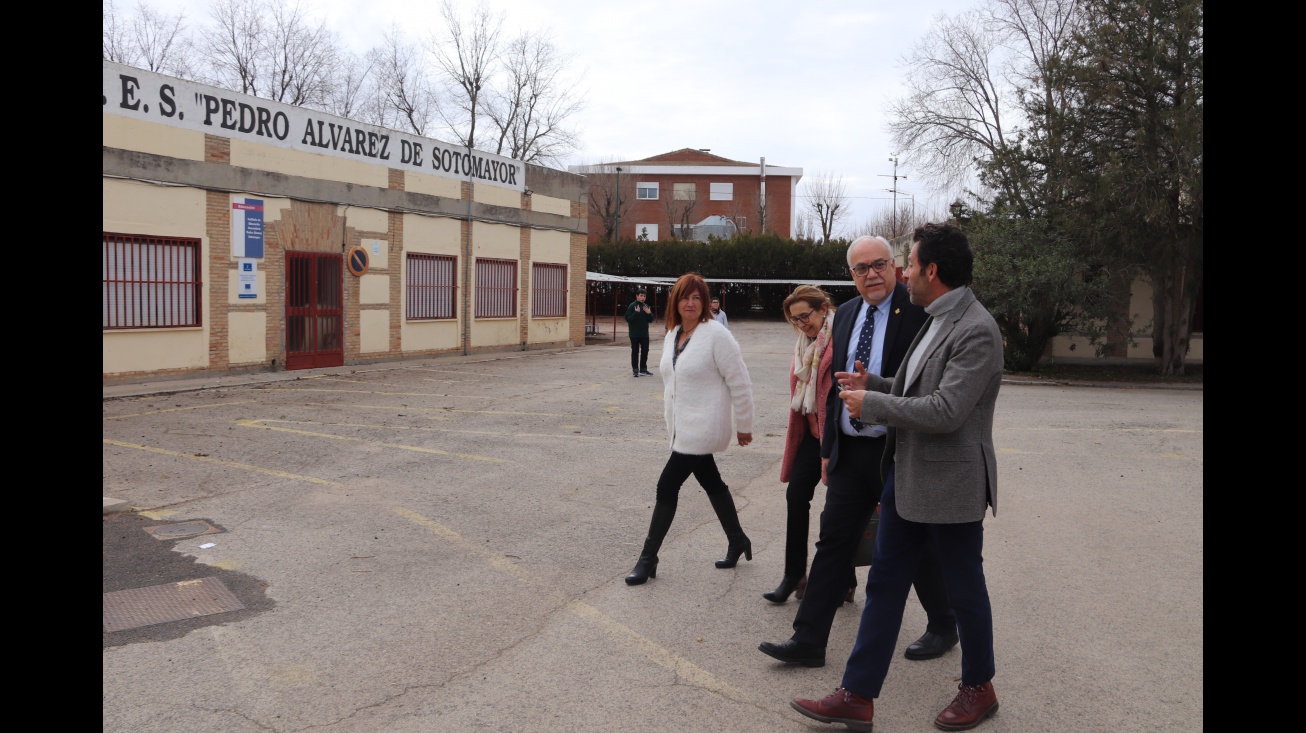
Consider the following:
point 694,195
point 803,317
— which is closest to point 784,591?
point 803,317

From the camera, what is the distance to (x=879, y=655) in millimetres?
3678

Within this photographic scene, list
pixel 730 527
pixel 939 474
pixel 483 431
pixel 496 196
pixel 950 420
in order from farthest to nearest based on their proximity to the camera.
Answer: pixel 496 196
pixel 483 431
pixel 730 527
pixel 939 474
pixel 950 420

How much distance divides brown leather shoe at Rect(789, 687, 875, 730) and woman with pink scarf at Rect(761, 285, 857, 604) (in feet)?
4.40

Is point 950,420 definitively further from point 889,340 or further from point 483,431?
point 483,431

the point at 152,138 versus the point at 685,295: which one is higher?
the point at 152,138

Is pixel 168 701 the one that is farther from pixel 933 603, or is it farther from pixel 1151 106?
pixel 1151 106

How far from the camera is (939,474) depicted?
3572 millimetres

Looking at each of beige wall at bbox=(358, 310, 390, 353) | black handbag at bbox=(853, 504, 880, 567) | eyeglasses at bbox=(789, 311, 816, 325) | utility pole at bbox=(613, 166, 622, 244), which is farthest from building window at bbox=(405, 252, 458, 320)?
utility pole at bbox=(613, 166, 622, 244)

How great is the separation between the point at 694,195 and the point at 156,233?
55.0 meters

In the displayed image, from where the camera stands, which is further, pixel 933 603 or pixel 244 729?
pixel 933 603

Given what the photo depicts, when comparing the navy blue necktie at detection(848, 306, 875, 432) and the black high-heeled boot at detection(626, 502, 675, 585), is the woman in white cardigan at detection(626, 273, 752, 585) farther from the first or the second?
the navy blue necktie at detection(848, 306, 875, 432)

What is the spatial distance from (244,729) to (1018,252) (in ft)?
65.0

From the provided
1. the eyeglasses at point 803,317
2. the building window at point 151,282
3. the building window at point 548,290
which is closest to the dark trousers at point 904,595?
the eyeglasses at point 803,317
